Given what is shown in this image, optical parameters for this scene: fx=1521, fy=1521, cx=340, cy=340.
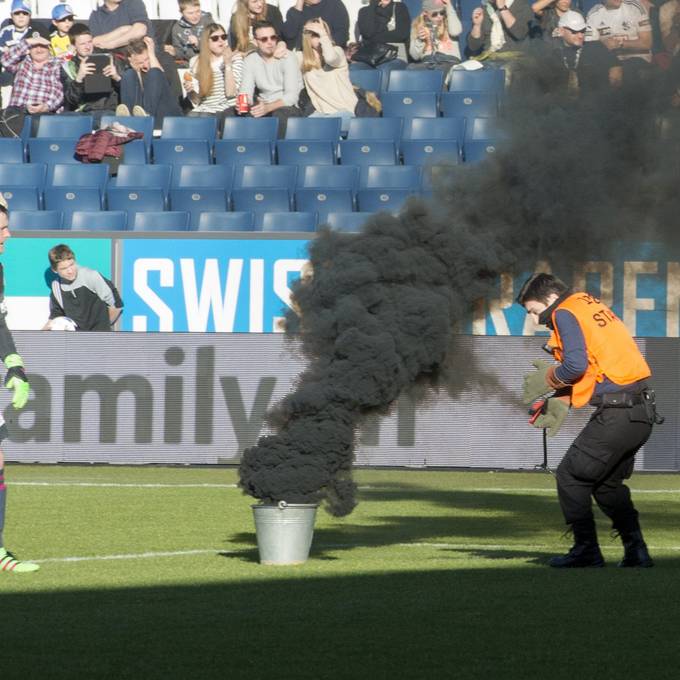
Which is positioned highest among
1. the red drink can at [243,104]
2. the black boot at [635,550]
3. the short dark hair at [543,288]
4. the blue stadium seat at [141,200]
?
the red drink can at [243,104]

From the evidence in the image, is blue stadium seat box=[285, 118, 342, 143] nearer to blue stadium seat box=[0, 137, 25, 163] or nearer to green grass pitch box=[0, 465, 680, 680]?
blue stadium seat box=[0, 137, 25, 163]

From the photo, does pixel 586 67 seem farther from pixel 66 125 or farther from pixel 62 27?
pixel 62 27

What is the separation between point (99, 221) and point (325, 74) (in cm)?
425

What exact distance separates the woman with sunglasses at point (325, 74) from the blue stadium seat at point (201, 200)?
2311 mm

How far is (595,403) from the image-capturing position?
9688 millimetres

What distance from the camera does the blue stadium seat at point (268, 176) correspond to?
21.8 metres

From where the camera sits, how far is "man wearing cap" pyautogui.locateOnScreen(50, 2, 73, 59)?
2438cm

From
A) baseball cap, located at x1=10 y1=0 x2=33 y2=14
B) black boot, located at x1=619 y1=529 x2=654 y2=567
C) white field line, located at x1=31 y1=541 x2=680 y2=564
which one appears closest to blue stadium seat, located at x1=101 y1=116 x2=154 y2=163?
baseball cap, located at x1=10 y1=0 x2=33 y2=14

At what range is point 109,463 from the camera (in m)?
18.0

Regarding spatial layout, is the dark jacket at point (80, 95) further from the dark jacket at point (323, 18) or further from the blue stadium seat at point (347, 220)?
the blue stadium seat at point (347, 220)

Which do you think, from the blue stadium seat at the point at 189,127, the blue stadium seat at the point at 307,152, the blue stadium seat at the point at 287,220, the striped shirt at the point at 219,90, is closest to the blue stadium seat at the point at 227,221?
the blue stadium seat at the point at 287,220

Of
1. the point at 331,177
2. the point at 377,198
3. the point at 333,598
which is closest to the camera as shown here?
the point at 333,598

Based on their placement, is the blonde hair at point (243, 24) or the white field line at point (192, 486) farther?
the blonde hair at point (243, 24)

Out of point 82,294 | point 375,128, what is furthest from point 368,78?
point 82,294
